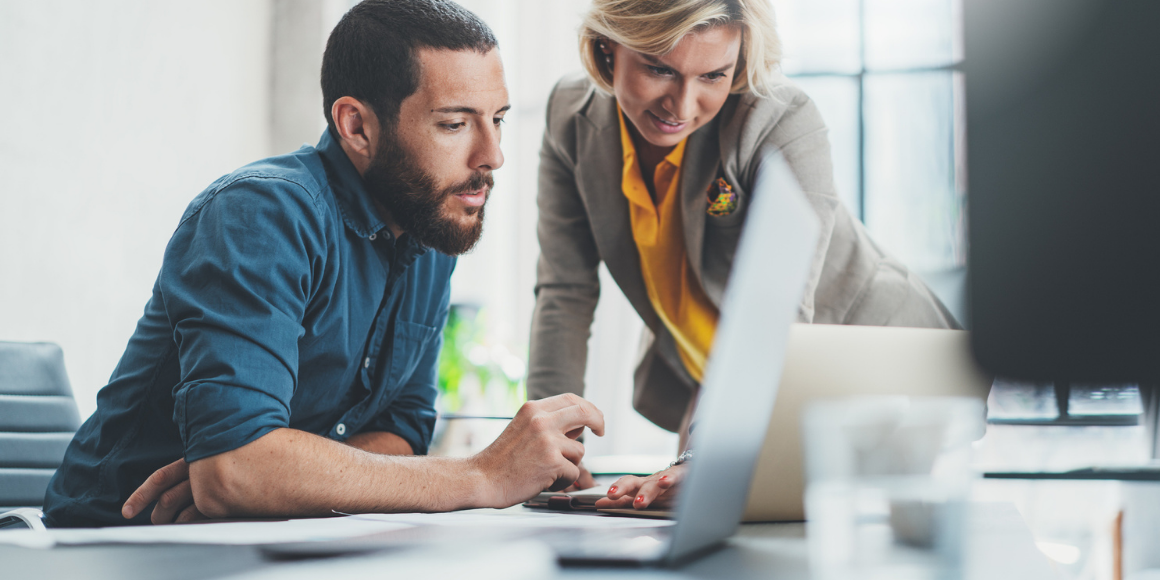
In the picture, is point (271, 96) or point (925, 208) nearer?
point (925, 208)

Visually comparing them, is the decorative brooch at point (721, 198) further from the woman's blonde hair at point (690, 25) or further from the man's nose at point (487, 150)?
the man's nose at point (487, 150)

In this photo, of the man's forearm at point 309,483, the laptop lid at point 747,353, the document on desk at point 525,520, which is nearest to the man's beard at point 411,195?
the man's forearm at point 309,483

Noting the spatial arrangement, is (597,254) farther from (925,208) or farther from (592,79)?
(925,208)

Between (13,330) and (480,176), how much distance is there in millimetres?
1756

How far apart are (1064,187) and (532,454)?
2.10 ft

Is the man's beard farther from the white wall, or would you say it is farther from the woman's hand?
the white wall

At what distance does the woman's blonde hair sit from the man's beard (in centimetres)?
37

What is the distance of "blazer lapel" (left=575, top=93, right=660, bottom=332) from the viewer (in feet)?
4.60

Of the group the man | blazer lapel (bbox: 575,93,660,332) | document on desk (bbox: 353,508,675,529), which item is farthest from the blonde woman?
document on desk (bbox: 353,508,675,529)

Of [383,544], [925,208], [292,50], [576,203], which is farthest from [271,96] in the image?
[383,544]

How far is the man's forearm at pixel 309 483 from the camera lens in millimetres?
788

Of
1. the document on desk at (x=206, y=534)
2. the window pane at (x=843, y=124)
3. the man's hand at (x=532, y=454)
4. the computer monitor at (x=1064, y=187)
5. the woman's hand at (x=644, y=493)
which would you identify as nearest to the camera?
the computer monitor at (x=1064, y=187)

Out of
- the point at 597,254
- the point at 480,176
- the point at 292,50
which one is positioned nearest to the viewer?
the point at 480,176

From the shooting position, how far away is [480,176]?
1.21 meters
